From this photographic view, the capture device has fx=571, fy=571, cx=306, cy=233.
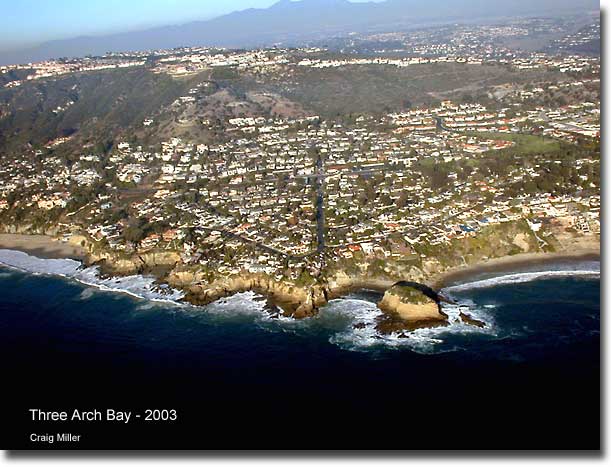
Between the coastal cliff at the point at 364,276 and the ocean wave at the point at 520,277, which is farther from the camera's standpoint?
the ocean wave at the point at 520,277

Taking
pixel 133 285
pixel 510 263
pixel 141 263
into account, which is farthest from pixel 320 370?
pixel 141 263

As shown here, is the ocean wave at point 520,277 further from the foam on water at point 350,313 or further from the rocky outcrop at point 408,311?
the rocky outcrop at point 408,311

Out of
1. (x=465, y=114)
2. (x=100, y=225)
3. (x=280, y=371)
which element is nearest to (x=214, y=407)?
(x=280, y=371)

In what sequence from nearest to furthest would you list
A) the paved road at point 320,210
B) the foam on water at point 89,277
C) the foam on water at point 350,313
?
the foam on water at point 350,313 → the foam on water at point 89,277 → the paved road at point 320,210

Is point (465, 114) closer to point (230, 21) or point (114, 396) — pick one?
point (114, 396)

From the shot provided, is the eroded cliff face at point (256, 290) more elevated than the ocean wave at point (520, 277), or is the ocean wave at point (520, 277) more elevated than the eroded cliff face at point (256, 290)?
the eroded cliff face at point (256, 290)

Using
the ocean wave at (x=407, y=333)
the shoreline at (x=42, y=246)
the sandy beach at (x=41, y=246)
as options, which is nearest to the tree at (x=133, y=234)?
the shoreline at (x=42, y=246)
